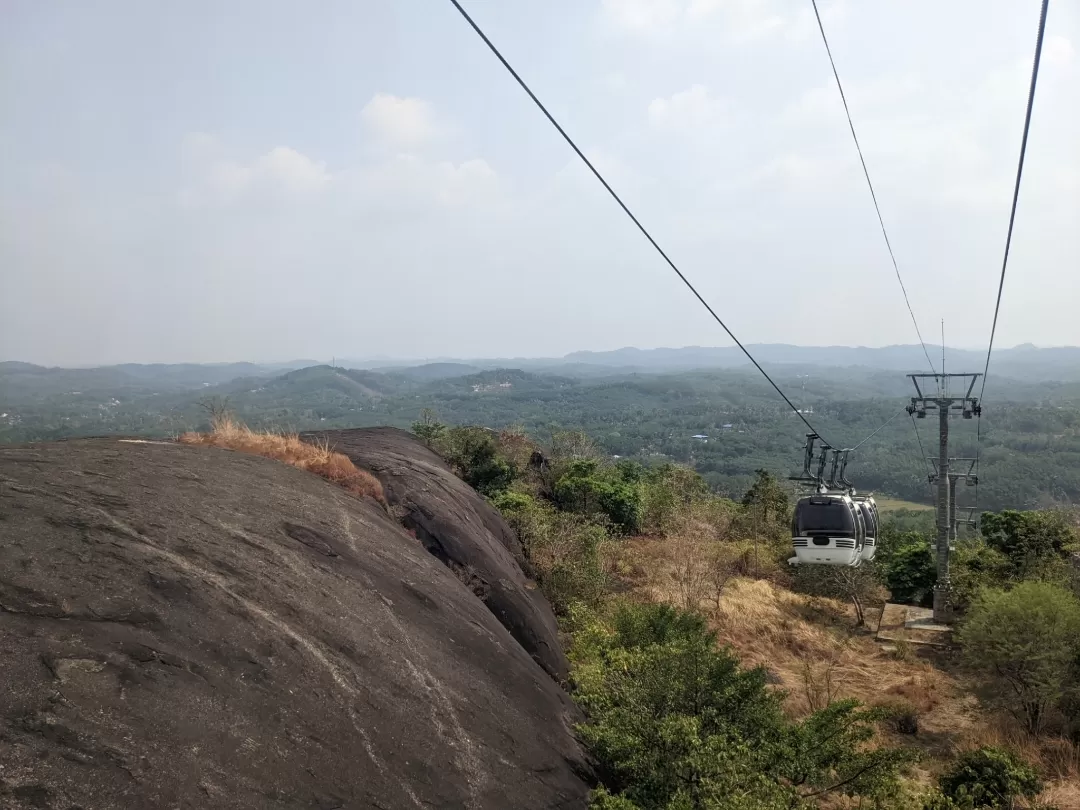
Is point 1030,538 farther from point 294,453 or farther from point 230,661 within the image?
point 230,661

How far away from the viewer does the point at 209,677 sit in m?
5.49

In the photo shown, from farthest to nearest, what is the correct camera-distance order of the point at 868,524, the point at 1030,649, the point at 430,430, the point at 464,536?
1. the point at 430,430
2. the point at 868,524
3. the point at 1030,649
4. the point at 464,536

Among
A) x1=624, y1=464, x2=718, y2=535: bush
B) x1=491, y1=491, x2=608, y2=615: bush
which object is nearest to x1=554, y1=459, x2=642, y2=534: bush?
x1=624, y1=464, x2=718, y2=535: bush

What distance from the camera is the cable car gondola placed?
16375mm

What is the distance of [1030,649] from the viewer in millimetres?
15625

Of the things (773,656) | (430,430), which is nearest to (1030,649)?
(773,656)

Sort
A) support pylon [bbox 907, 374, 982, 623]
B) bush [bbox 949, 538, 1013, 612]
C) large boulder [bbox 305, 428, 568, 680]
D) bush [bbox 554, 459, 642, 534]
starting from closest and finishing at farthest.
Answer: large boulder [bbox 305, 428, 568, 680], support pylon [bbox 907, 374, 982, 623], bush [bbox 949, 538, 1013, 612], bush [bbox 554, 459, 642, 534]

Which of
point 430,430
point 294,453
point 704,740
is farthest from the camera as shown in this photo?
point 430,430

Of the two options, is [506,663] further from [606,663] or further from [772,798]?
[772,798]

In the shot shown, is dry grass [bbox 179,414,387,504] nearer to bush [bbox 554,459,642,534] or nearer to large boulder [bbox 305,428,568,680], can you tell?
large boulder [bbox 305,428,568,680]

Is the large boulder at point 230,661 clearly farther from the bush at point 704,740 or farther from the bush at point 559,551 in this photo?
the bush at point 559,551

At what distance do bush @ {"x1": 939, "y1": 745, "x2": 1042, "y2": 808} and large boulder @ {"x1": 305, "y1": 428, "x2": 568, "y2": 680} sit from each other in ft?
24.9

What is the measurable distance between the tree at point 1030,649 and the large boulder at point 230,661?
13.1 m

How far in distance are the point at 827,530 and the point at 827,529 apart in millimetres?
26
